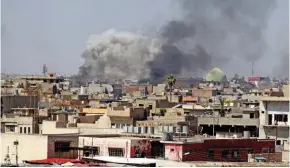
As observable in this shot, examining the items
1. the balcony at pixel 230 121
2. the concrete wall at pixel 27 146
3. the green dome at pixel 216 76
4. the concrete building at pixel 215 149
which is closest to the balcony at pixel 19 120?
the balcony at pixel 230 121

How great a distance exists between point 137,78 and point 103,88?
2510 inches

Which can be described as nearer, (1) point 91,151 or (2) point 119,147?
(2) point 119,147

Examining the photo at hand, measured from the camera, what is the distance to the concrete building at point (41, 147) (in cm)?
2134

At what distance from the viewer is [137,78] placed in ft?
556

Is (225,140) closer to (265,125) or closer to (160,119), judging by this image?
(265,125)

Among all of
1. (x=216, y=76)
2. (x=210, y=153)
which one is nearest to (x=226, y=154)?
(x=210, y=153)

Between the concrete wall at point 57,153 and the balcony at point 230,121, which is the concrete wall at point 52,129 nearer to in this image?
the concrete wall at point 57,153

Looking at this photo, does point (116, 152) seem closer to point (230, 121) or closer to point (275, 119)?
point (275, 119)

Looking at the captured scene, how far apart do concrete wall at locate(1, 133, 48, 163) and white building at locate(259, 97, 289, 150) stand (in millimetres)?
6531

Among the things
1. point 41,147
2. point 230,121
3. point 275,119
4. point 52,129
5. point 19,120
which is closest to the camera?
point 41,147


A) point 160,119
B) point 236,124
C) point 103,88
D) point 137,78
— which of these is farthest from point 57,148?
point 137,78

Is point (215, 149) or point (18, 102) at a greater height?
point (18, 102)

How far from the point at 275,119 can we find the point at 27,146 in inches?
279

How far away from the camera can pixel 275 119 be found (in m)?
→ 26.5
